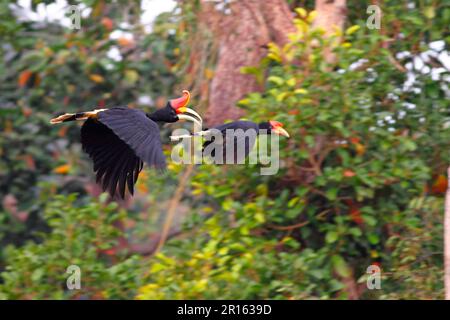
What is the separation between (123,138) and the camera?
4773mm

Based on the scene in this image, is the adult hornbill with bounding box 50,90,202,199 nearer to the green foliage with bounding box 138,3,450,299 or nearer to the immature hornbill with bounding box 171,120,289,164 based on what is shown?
the immature hornbill with bounding box 171,120,289,164

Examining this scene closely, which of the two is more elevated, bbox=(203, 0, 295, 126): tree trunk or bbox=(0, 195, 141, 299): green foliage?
bbox=(203, 0, 295, 126): tree trunk

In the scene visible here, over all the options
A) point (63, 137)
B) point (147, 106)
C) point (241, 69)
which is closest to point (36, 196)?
point (63, 137)

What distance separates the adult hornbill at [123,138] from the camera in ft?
15.6

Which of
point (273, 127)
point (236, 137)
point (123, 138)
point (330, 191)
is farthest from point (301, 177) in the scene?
point (123, 138)

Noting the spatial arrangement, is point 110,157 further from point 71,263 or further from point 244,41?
point 244,41

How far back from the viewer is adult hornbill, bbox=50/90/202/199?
4.77m

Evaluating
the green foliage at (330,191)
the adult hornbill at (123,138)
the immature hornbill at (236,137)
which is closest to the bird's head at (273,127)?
the immature hornbill at (236,137)

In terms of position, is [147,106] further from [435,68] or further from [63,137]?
[435,68]

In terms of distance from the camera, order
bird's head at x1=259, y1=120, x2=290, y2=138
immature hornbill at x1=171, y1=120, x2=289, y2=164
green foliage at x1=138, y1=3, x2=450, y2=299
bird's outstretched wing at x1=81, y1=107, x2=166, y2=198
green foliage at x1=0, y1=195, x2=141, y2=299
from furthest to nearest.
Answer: green foliage at x1=0, y1=195, x2=141, y2=299
green foliage at x1=138, y1=3, x2=450, y2=299
bird's head at x1=259, y1=120, x2=290, y2=138
bird's outstretched wing at x1=81, y1=107, x2=166, y2=198
immature hornbill at x1=171, y1=120, x2=289, y2=164

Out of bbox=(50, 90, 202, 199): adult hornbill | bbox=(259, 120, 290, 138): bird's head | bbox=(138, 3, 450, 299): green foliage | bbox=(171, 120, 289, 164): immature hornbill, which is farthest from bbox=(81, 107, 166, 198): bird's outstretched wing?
bbox=(138, 3, 450, 299): green foliage
